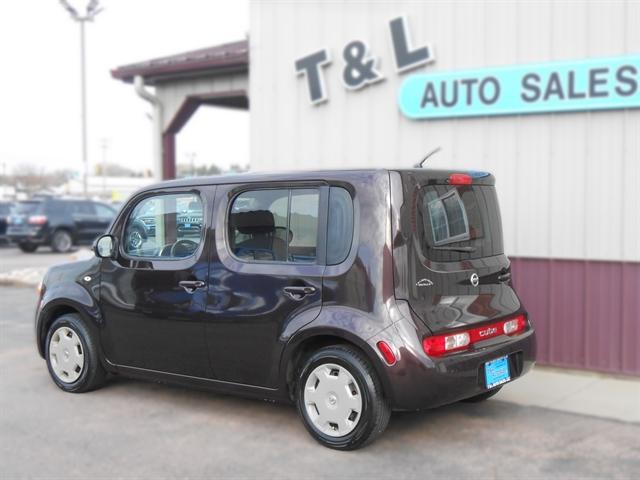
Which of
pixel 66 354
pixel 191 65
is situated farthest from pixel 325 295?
pixel 191 65

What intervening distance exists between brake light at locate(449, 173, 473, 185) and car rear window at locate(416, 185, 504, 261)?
0.11 feet

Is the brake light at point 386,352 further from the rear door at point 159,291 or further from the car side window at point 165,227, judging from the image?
the car side window at point 165,227

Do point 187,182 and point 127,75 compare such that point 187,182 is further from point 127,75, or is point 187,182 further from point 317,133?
point 127,75

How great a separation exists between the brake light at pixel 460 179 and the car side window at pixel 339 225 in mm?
703

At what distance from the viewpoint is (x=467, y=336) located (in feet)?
14.6

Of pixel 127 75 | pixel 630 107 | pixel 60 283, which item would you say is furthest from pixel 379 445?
pixel 127 75

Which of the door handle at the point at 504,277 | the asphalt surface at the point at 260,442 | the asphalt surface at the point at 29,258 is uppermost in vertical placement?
the door handle at the point at 504,277

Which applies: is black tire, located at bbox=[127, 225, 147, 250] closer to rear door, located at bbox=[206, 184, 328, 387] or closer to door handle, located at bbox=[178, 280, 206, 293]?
door handle, located at bbox=[178, 280, 206, 293]

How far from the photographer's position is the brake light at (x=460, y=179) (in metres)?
4.65

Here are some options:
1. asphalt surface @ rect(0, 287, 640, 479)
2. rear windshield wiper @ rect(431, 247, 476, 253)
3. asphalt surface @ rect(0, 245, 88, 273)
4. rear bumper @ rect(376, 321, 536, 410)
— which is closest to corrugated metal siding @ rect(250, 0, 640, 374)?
asphalt surface @ rect(0, 287, 640, 479)

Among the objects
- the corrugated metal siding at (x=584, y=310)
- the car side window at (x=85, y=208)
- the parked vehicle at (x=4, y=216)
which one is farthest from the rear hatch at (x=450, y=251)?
the parked vehicle at (x=4, y=216)

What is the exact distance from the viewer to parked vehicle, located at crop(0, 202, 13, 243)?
21.8m

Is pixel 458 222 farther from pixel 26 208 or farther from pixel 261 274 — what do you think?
pixel 26 208

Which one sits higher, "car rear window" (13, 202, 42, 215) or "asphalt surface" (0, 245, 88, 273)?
"car rear window" (13, 202, 42, 215)
